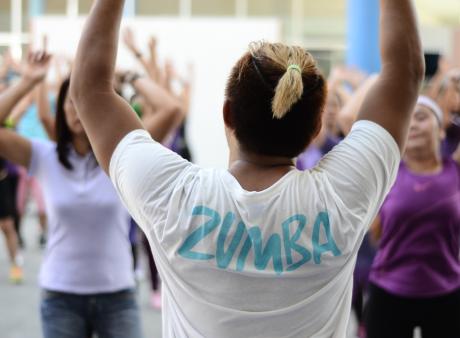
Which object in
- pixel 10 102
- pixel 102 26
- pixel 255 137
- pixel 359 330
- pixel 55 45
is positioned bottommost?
pixel 359 330

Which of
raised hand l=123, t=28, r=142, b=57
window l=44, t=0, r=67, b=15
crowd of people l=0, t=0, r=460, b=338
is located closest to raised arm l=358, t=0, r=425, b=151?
crowd of people l=0, t=0, r=460, b=338

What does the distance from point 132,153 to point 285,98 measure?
338 mm

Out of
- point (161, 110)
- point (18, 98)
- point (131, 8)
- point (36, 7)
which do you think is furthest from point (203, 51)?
point (161, 110)

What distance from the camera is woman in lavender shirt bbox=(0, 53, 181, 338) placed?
3242 millimetres

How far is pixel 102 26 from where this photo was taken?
1750 mm

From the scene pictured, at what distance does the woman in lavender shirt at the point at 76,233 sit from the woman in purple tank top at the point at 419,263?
3.92ft

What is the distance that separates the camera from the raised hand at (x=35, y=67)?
3281mm

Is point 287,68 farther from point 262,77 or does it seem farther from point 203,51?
point 203,51

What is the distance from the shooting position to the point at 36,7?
19.7 metres

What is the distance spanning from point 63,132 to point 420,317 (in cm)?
182

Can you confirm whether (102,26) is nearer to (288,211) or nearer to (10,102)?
(288,211)

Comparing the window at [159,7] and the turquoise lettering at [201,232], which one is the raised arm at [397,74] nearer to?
the turquoise lettering at [201,232]

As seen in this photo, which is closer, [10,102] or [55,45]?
[10,102]

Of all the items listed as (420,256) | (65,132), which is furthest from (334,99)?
(65,132)
